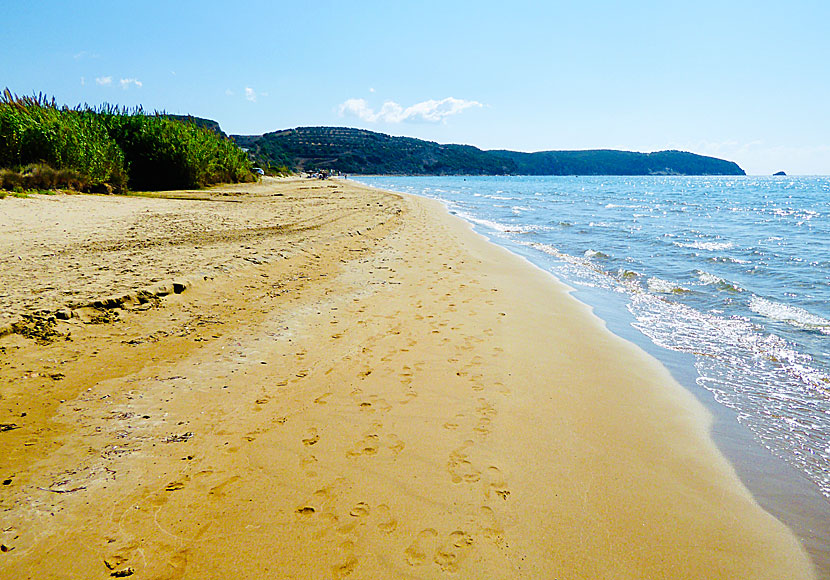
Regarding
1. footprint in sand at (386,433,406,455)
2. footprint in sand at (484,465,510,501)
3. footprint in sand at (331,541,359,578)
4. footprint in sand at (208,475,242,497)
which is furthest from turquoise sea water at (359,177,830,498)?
footprint in sand at (208,475,242,497)

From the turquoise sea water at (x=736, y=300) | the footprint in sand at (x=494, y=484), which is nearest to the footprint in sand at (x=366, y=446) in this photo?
the footprint in sand at (x=494, y=484)

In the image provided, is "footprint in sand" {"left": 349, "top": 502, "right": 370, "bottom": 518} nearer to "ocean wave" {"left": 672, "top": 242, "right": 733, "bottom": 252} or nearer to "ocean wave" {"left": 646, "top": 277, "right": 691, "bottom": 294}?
"ocean wave" {"left": 646, "top": 277, "right": 691, "bottom": 294}

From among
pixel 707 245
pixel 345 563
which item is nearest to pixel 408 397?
pixel 345 563

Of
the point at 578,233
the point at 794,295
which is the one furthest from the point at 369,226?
the point at 794,295

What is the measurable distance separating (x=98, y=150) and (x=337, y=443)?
19.7 metres

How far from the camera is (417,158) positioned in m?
140

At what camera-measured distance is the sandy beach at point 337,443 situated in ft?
7.97

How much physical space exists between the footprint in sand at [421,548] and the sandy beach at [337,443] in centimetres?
1

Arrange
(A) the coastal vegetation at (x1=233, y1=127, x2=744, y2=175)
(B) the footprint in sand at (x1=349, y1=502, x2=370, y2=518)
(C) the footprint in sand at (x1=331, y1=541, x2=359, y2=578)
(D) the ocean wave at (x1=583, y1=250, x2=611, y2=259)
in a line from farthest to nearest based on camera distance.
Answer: (A) the coastal vegetation at (x1=233, y1=127, x2=744, y2=175) → (D) the ocean wave at (x1=583, y1=250, x2=611, y2=259) → (B) the footprint in sand at (x1=349, y1=502, x2=370, y2=518) → (C) the footprint in sand at (x1=331, y1=541, x2=359, y2=578)

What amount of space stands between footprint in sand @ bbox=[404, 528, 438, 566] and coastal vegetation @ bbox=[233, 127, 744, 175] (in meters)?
78.2

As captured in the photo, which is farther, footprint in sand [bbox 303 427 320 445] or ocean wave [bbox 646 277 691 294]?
ocean wave [bbox 646 277 691 294]

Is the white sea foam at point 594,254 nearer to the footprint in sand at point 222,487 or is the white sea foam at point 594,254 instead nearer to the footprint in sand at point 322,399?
the footprint in sand at point 322,399

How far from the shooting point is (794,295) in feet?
29.4

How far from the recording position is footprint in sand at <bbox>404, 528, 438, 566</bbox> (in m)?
2.36
